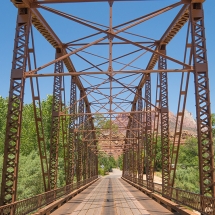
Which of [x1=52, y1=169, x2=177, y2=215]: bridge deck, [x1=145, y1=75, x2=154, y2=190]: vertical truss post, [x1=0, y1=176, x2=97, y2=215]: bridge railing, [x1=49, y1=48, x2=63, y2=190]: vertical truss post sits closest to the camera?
[x1=0, y1=176, x2=97, y2=215]: bridge railing

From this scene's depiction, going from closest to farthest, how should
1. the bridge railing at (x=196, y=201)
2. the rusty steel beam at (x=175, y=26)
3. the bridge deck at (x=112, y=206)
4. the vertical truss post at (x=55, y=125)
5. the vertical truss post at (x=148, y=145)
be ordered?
the bridge railing at (x=196, y=201), the bridge deck at (x=112, y=206), the rusty steel beam at (x=175, y=26), the vertical truss post at (x=55, y=125), the vertical truss post at (x=148, y=145)

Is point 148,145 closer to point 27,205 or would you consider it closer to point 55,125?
point 55,125

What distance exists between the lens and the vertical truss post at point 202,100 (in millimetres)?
12781

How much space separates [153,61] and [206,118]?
13477 millimetres

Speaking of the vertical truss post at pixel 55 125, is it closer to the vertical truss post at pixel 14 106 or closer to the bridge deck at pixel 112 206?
the bridge deck at pixel 112 206

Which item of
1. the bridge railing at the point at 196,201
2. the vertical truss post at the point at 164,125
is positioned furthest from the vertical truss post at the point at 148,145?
the bridge railing at the point at 196,201

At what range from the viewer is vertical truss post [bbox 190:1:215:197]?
12.8 meters

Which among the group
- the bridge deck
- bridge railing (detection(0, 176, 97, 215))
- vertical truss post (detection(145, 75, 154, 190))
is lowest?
the bridge deck

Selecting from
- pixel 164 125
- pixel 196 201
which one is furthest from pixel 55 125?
pixel 196 201

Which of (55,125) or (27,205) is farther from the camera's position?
(55,125)

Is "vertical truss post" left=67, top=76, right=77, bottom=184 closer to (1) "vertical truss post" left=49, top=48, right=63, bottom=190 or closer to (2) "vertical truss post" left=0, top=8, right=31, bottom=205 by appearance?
(1) "vertical truss post" left=49, top=48, right=63, bottom=190

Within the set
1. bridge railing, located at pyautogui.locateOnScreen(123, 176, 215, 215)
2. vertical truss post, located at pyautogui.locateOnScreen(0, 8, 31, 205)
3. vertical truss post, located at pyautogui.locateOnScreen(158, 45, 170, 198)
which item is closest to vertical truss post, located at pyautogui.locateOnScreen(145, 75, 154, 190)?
vertical truss post, located at pyautogui.locateOnScreen(158, 45, 170, 198)

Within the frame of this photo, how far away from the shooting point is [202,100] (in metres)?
13.4

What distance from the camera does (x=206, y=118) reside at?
13219 millimetres
